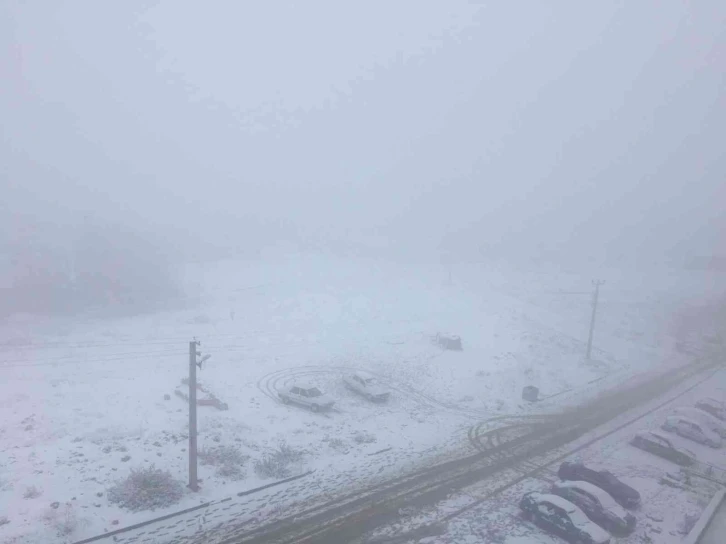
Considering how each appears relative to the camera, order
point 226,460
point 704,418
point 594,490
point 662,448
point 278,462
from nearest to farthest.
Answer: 1. point 594,490
2. point 226,460
3. point 278,462
4. point 662,448
5. point 704,418

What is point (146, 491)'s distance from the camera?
18109mm

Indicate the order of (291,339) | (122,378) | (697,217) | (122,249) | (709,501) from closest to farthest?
(709,501)
(122,378)
(291,339)
(122,249)
(697,217)

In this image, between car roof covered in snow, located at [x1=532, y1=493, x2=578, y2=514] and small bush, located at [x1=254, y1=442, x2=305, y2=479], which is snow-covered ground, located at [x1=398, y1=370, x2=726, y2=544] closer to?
car roof covered in snow, located at [x1=532, y1=493, x2=578, y2=514]

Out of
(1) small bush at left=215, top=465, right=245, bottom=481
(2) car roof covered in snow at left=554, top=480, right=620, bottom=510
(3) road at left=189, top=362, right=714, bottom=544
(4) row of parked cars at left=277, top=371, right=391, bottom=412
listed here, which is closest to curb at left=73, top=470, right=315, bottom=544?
(1) small bush at left=215, top=465, right=245, bottom=481

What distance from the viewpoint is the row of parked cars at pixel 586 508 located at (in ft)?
55.4

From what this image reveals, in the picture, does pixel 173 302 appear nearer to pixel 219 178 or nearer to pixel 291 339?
pixel 291 339

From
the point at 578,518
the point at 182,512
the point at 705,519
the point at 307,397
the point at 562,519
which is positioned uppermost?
the point at 578,518

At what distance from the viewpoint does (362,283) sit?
69875 mm

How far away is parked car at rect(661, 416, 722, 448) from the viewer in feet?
88.7

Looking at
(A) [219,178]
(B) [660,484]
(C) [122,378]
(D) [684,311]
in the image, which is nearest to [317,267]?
(C) [122,378]

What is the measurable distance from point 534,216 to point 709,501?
137 metres

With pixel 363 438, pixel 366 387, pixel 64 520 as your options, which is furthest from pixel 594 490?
pixel 64 520

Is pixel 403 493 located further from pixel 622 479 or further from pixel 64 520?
pixel 64 520

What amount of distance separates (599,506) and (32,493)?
22.1 metres
